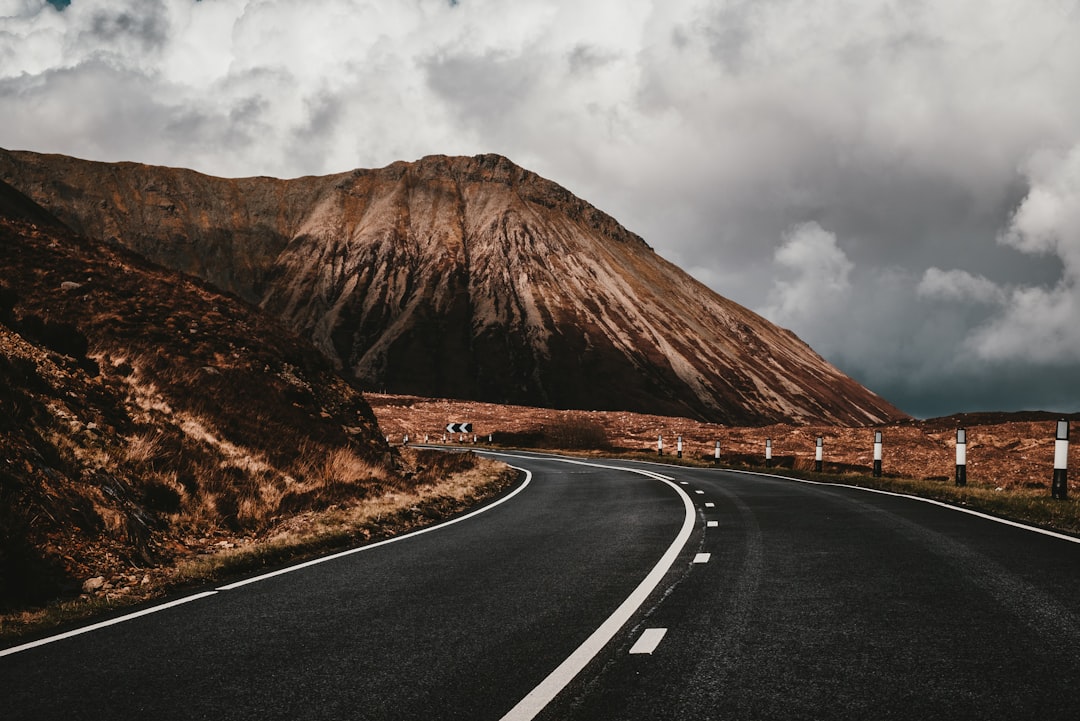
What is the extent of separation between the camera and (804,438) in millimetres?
51281

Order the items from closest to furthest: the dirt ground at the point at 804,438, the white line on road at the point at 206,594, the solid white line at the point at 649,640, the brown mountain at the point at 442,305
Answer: the solid white line at the point at 649,640
the white line on road at the point at 206,594
the dirt ground at the point at 804,438
the brown mountain at the point at 442,305

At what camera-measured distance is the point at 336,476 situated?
17203 mm

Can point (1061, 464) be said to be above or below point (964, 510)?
above

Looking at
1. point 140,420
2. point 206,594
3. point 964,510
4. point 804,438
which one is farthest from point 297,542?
point 804,438

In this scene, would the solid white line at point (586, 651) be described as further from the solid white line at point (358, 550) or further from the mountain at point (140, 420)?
the mountain at point (140, 420)

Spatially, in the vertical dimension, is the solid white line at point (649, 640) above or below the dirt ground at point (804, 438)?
below

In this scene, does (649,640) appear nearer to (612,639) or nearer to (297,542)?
(612,639)

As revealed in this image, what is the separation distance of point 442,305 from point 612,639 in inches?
7015

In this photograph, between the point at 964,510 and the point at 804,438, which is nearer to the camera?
the point at 964,510

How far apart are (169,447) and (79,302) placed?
8477mm

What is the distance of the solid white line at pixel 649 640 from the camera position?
505 cm

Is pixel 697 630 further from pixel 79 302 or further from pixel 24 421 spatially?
pixel 79 302

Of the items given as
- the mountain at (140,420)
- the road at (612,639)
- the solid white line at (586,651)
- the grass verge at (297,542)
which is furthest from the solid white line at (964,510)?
the mountain at (140,420)

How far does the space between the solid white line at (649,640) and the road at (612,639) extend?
0.05 meters
